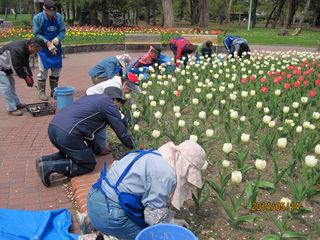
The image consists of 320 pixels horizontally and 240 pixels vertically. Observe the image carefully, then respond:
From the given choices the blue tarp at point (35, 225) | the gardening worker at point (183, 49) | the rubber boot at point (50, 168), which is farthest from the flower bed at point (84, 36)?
the blue tarp at point (35, 225)

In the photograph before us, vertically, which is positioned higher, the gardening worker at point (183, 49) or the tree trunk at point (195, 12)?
the tree trunk at point (195, 12)

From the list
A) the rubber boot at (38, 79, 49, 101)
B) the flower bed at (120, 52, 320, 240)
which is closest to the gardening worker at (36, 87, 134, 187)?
the flower bed at (120, 52, 320, 240)

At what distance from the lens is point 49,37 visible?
732 cm

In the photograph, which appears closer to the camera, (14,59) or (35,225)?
(35,225)

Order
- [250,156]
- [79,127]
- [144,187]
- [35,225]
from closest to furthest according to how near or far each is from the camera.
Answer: [144,187] → [35,225] → [79,127] → [250,156]

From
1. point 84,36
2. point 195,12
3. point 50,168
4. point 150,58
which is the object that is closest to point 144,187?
point 50,168

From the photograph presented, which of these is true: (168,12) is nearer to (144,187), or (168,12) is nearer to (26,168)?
(26,168)

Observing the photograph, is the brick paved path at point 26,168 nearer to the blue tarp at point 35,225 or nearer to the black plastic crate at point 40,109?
the black plastic crate at point 40,109

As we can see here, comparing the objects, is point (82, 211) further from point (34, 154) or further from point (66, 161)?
point (34, 154)

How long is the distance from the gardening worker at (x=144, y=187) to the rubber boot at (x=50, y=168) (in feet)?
4.22

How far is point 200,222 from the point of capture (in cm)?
307

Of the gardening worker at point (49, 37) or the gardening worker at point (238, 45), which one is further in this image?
the gardening worker at point (238, 45)

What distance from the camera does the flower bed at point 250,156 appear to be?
9.75 ft

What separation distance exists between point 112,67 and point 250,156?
9.82ft
